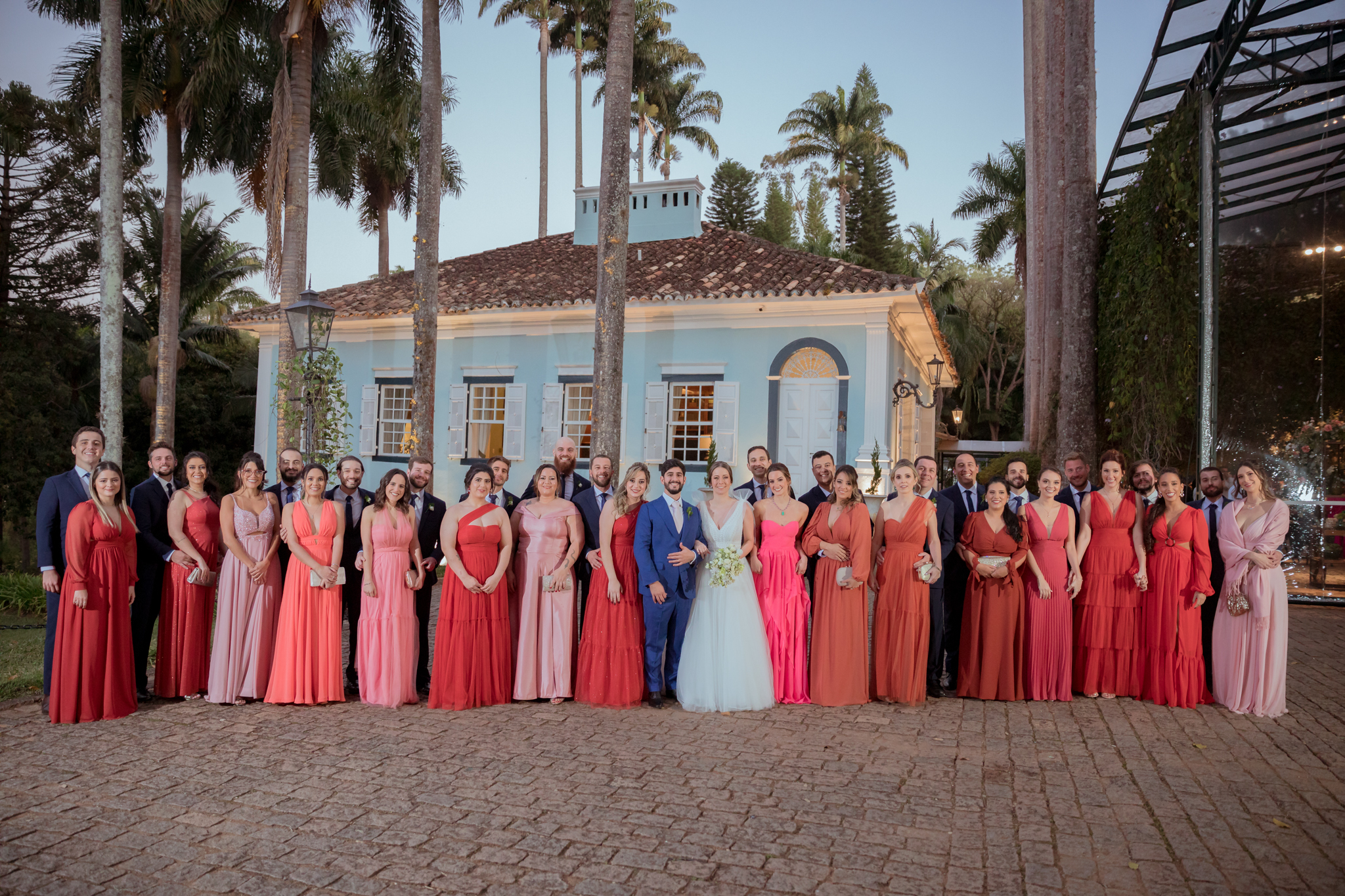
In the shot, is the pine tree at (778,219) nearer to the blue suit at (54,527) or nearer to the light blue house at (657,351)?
the light blue house at (657,351)

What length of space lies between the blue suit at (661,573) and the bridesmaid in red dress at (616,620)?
81 millimetres

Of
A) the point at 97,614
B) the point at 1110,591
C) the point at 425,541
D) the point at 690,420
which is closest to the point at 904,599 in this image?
the point at 1110,591

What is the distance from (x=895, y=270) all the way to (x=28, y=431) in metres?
33.1

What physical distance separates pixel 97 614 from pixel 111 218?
919 centimetres

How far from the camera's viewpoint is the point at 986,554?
662 cm

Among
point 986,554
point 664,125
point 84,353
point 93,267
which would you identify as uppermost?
point 664,125

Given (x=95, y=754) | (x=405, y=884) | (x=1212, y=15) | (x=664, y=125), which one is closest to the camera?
(x=405, y=884)

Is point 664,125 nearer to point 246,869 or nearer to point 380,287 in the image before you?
point 380,287

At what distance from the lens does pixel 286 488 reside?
678 centimetres

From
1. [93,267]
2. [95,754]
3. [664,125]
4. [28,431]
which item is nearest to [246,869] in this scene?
[95,754]

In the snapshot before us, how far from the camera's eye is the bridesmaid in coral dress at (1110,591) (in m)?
6.63

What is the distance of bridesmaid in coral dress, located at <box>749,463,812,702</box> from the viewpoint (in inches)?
256

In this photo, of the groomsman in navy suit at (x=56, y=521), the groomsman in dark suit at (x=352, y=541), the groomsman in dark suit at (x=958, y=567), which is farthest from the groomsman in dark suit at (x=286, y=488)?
the groomsman in dark suit at (x=958, y=567)

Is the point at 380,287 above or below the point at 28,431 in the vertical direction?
above
